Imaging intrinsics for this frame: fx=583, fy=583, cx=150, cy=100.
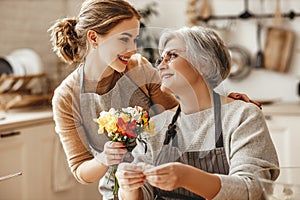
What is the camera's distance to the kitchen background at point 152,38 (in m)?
3.45

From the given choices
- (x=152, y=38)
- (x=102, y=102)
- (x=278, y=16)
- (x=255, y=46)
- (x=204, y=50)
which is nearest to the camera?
(x=204, y=50)

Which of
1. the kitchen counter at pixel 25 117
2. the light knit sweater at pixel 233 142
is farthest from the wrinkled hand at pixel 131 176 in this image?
the kitchen counter at pixel 25 117

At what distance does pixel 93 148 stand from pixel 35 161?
1501 millimetres

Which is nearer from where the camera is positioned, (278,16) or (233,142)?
(233,142)

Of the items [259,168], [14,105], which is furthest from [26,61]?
[259,168]

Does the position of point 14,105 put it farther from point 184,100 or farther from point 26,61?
point 184,100

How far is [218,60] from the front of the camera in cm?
180

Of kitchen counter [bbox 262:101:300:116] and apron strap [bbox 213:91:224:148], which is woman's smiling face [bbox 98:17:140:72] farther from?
kitchen counter [bbox 262:101:300:116]

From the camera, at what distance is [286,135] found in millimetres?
3676

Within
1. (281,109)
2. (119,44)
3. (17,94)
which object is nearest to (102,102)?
(119,44)

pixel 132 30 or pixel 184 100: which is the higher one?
pixel 132 30

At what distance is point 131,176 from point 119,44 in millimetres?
439

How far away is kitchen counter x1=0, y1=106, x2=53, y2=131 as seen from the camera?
3130mm

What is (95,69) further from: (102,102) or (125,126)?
(125,126)
